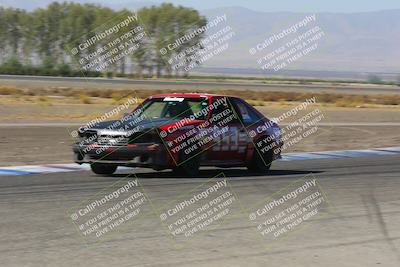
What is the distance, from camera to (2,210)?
9.01 meters

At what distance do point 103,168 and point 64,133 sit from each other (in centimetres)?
1054

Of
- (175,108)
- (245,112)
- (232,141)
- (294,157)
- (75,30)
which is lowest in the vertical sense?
(294,157)

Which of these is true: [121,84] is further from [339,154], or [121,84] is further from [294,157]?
[294,157]

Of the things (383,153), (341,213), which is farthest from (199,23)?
(341,213)

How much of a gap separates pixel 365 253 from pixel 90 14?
102101 mm

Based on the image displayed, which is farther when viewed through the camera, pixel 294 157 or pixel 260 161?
pixel 294 157

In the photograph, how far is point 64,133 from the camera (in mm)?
23234

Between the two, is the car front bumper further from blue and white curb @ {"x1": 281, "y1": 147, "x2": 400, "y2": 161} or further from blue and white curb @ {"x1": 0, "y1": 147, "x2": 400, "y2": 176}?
blue and white curb @ {"x1": 281, "y1": 147, "x2": 400, "y2": 161}

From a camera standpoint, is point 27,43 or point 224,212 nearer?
point 224,212

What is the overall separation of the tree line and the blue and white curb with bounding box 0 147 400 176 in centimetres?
7582

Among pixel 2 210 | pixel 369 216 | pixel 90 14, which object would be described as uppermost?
pixel 90 14

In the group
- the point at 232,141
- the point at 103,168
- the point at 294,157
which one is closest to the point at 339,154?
the point at 294,157

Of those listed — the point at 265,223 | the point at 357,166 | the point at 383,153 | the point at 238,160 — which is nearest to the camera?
the point at 265,223

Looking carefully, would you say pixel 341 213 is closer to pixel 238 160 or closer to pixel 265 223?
pixel 265 223
